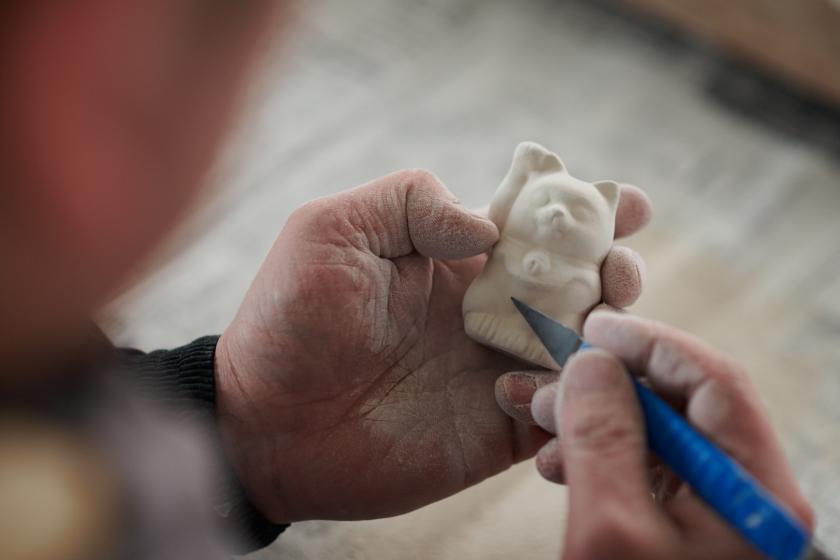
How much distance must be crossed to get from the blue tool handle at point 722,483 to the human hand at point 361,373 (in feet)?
0.82

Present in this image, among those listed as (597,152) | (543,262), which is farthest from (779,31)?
(543,262)

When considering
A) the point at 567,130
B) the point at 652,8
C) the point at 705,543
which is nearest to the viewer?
the point at 705,543

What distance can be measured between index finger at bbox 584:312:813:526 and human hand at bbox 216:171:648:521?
0.58 feet

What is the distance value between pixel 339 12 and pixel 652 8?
72 centimetres

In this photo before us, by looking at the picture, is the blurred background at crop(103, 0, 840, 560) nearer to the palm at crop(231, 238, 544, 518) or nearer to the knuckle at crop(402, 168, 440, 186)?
the palm at crop(231, 238, 544, 518)

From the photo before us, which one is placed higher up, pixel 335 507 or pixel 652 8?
pixel 652 8

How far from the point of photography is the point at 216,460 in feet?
3.21

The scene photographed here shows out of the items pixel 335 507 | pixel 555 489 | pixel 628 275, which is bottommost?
pixel 555 489

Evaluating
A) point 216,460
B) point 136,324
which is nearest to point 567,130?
point 136,324

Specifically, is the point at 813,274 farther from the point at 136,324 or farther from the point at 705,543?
the point at 136,324

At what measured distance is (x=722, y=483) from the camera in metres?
0.68

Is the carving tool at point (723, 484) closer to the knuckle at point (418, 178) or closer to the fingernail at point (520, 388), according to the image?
the fingernail at point (520, 388)

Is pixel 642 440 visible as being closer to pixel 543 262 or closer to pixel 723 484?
pixel 723 484

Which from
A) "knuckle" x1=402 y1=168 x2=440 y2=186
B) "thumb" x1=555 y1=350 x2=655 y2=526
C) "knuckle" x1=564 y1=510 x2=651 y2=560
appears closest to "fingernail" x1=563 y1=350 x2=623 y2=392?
"thumb" x1=555 y1=350 x2=655 y2=526
